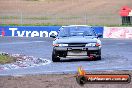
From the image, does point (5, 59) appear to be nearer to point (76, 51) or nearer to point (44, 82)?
point (76, 51)

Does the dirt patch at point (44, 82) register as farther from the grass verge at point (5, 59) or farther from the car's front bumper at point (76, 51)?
the car's front bumper at point (76, 51)

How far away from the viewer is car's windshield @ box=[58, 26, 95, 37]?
19938 millimetres

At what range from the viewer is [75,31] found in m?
20.1

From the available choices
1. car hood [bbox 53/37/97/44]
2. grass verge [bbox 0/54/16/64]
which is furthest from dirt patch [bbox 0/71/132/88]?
car hood [bbox 53/37/97/44]

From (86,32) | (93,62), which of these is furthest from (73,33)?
(93,62)

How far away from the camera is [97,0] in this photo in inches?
3002

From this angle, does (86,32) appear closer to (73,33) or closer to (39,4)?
(73,33)

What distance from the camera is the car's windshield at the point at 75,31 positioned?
19.9 m

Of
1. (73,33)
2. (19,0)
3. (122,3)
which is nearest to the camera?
(73,33)

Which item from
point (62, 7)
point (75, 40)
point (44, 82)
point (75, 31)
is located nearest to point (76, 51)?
point (75, 40)

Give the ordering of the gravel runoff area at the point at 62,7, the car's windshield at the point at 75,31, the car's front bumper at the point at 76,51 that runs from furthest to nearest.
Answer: the gravel runoff area at the point at 62,7 → the car's windshield at the point at 75,31 → the car's front bumper at the point at 76,51

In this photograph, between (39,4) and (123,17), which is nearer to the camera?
(123,17)

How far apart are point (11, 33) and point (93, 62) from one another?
23383mm

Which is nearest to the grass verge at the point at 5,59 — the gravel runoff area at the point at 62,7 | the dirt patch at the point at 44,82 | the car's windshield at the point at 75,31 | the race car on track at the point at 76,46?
the race car on track at the point at 76,46
